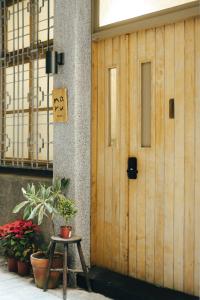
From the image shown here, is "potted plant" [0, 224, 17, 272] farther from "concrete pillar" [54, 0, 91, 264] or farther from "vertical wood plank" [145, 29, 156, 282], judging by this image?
"vertical wood plank" [145, 29, 156, 282]

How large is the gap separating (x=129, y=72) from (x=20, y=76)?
2568 mm

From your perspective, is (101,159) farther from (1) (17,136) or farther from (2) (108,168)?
(1) (17,136)

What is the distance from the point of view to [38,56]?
22.5 feet

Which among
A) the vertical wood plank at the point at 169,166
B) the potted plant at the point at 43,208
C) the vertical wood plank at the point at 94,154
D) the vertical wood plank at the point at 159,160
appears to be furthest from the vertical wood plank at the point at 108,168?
the vertical wood plank at the point at 169,166

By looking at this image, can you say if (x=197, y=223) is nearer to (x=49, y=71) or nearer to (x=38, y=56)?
(x=49, y=71)

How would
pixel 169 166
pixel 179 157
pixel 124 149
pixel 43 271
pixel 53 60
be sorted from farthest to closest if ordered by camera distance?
pixel 53 60, pixel 43 271, pixel 124 149, pixel 169 166, pixel 179 157

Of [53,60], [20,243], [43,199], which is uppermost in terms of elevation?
[53,60]

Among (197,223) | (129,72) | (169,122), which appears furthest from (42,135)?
(197,223)

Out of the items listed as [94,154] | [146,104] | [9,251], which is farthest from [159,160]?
[9,251]

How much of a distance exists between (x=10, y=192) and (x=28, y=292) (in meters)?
2.12

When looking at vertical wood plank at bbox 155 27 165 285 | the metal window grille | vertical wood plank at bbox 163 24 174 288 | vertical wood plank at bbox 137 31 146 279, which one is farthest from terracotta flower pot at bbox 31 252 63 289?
the metal window grille

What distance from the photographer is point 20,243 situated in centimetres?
616

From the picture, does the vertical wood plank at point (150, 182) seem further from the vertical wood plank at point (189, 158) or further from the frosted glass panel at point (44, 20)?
the frosted glass panel at point (44, 20)

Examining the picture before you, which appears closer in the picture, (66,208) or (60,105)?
(66,208)
